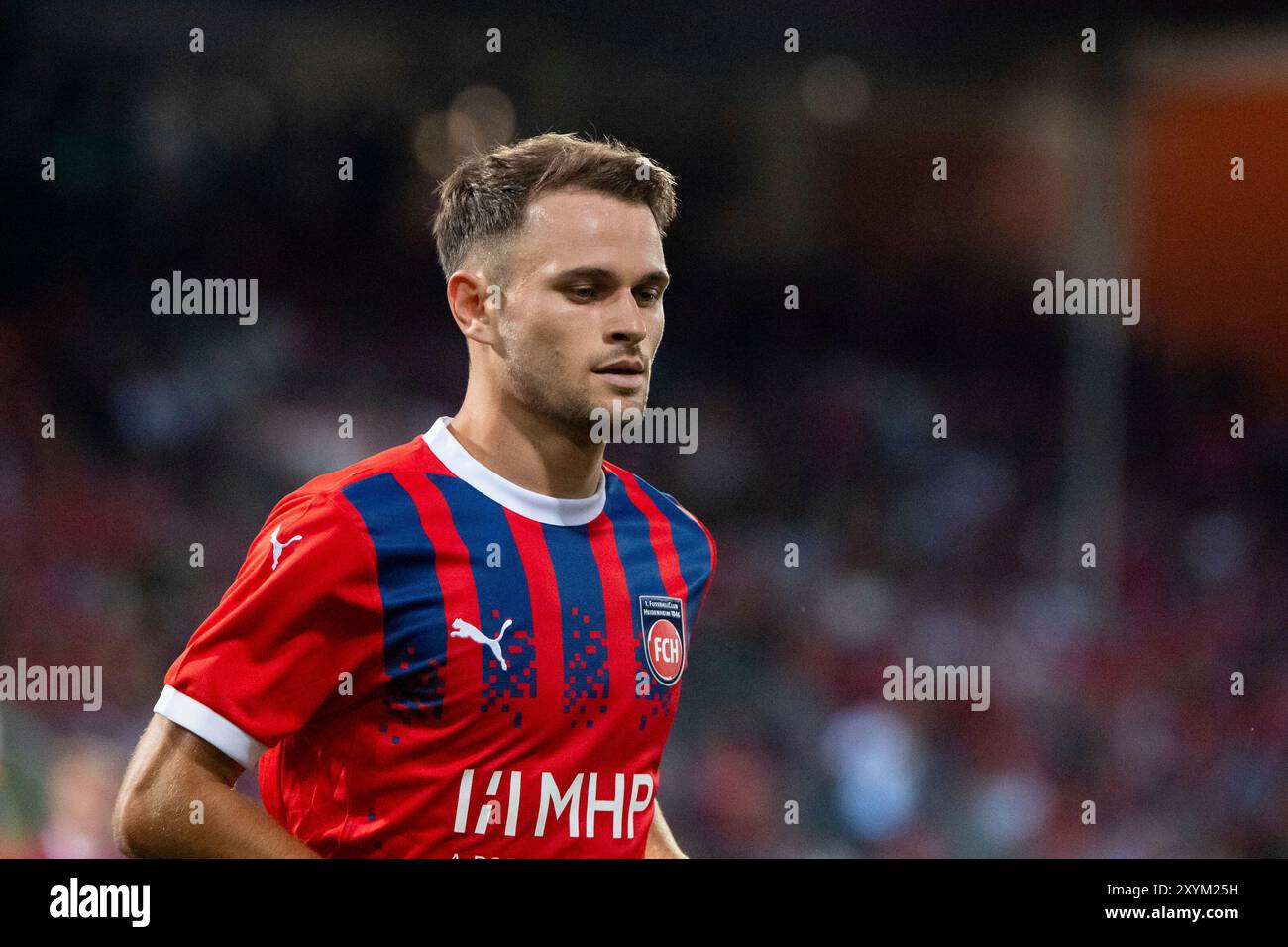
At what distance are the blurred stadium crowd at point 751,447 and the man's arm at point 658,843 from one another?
12.2 feet

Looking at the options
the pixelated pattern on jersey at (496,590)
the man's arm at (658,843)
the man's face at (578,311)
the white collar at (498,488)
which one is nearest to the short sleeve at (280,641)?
the pixelated pattern on jersey at (496,590)

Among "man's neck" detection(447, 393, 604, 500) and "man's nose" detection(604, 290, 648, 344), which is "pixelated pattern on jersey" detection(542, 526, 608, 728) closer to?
"man's neck" detection(447, 393, 604, 500)

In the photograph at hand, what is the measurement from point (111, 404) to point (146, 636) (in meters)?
1.49

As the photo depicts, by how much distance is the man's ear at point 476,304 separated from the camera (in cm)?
266

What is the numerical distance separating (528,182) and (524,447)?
1.69ft

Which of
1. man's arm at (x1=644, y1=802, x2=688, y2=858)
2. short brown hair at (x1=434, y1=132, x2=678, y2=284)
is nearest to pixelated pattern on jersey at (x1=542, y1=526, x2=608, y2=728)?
man's arm at (x1=644, y1=802, x2=688, y2=858)

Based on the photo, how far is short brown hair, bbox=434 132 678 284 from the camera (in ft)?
8.70

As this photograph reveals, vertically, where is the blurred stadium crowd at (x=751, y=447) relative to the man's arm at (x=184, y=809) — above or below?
above

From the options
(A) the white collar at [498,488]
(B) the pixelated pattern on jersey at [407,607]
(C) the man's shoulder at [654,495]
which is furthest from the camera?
(C) the man's shoulder at [654,495]

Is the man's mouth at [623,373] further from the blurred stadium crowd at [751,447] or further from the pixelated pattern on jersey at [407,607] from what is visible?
the blurred stadium crowd at [751,447]

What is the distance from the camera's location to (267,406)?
295 inches

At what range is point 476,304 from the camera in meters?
2.70

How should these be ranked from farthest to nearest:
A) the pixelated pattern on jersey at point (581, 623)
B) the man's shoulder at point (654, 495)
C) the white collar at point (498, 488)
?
the man's shoulder at point (654, 495) < the white collar at point (498, 488) < the pixelated pattern on jersey at point (581, 623)

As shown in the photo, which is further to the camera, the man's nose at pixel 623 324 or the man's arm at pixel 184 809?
the man's nose at pixel 623 324
